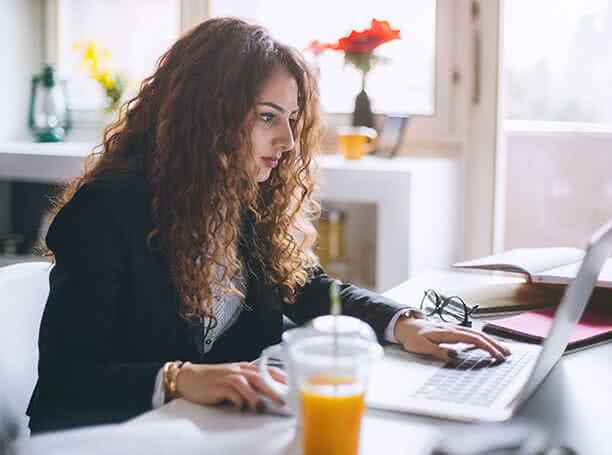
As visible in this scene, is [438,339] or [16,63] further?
[16,63]

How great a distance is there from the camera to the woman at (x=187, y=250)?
40.7 inches

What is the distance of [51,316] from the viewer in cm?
107

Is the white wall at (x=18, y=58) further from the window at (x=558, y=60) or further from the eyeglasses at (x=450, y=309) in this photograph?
the eyeglasses at (x=450, y=309)

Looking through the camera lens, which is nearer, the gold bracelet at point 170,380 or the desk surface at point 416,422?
the desk surface at point 416,422

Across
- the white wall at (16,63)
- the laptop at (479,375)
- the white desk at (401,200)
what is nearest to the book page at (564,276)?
the laptop at (479,375)

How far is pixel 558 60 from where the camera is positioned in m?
2.58

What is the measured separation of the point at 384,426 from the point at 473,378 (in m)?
0.20

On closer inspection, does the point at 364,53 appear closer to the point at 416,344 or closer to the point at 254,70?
the point at 254,70

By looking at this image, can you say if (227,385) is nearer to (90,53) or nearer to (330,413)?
(330,413)

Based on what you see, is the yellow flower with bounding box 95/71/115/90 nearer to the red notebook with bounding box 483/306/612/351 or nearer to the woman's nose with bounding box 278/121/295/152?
the woman's nose with bounding box 278/121/295/152

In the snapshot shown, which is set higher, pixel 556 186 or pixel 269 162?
pixel 269 162

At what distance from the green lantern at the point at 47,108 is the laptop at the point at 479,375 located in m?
2.22

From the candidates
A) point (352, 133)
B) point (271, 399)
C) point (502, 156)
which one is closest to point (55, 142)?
point (352, 133)

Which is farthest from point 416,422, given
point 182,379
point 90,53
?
point 90,53
